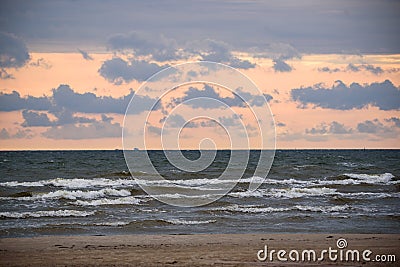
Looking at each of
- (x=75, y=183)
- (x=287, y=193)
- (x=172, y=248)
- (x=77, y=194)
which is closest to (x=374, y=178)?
(x=287, y=193)

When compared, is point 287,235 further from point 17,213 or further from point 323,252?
point 17,213

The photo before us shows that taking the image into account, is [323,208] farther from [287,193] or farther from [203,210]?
[287,193]

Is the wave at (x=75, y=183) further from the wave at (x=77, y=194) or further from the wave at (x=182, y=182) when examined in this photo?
the wave at (x=77, y=194)

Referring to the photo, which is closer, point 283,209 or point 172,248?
point 172,248

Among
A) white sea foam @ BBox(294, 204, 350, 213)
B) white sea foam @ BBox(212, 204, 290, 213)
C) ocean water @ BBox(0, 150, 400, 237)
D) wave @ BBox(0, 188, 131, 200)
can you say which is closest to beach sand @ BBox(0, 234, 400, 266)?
ocean water @ BBox(0, 150, 400, 237)

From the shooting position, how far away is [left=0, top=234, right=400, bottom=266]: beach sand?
41.8 feet

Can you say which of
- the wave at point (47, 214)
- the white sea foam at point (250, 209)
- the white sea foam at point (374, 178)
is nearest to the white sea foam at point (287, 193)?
the white sea foam at point (250, 209)

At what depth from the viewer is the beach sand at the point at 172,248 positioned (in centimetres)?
1275

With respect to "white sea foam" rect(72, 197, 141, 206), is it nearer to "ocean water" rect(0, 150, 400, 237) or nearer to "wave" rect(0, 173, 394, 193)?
"ocean water" rect(0, 150, 400, 237)

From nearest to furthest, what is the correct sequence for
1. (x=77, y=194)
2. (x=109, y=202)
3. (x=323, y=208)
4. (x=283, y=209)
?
(x=283, y=209) < (x=323, y=208) < (x=109, y=202) < (x=77, y=194)

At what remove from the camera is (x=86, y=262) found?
12.7 metres

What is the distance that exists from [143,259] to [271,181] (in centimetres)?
2450

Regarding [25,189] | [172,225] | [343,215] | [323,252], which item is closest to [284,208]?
[343,215]

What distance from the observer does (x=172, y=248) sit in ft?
48.1
